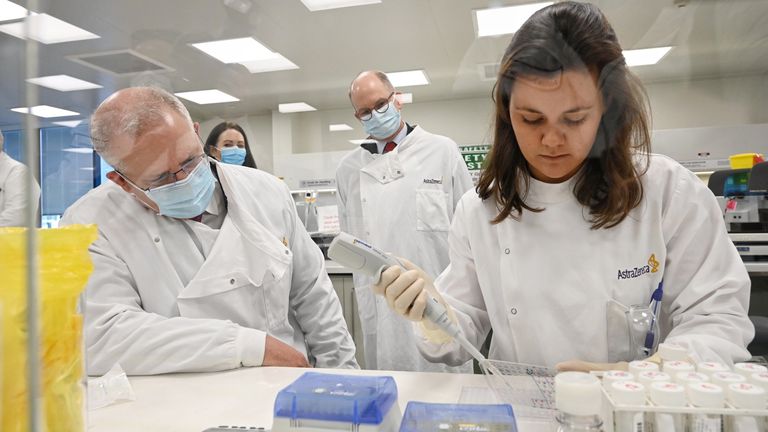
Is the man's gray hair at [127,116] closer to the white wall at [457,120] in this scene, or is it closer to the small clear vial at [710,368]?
the white wall at [457,120]

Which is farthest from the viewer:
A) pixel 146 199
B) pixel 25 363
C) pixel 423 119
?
pixel 423 119

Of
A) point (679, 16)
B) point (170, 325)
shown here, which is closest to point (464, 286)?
point (170, 325)

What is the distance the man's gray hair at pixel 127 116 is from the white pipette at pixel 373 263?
0.72 m

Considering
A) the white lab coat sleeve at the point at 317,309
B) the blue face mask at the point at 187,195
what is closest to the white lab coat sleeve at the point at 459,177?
the white lab coat sleeve at the point at 317,309

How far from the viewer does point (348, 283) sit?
1.66 metres

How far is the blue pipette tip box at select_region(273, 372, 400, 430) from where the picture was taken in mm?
623

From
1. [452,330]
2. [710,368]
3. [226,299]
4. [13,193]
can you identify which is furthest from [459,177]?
[13,193]

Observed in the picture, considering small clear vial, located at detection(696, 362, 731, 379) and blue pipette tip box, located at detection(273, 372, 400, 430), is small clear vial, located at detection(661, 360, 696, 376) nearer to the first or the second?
small clear vial, located at detection(696, 362, 731, 379)

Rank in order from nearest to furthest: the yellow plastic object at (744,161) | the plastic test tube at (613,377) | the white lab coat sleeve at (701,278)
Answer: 1. the plastic test tube at (613,377)
2. the white lab coat sleeve at (701,278)
3. the yellow plastic object at (744,161)

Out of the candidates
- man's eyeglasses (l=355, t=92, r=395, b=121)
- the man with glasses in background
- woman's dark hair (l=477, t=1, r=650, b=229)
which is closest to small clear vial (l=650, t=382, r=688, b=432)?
woman's dark hair (l=477, t=1, r=650, b=229)

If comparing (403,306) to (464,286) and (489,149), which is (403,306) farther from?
(489,149)

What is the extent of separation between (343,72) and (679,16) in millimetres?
1473

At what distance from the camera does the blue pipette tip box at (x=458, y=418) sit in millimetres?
617

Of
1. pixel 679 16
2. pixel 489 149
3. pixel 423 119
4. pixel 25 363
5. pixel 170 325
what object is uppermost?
pixel 679 16
